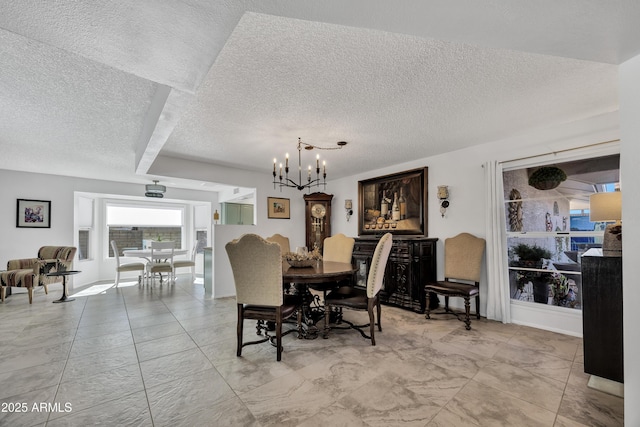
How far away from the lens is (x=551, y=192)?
332cm

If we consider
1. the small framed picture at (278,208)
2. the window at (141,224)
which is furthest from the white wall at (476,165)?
the window at (141,224)

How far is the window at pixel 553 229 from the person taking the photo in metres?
3.03

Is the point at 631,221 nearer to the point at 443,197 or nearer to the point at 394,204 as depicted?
the point at 443,197

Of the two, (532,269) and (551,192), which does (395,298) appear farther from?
(551,192)

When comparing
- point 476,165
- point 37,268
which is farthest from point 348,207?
point 37,268

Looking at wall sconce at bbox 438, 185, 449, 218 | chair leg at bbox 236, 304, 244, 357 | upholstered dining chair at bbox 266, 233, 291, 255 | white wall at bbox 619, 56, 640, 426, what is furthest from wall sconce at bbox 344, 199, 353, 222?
white wall at bbox 619, 56, 640, 426

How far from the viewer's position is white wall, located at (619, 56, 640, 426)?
142cm

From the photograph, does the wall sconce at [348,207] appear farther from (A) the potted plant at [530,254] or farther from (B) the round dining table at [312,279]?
(A) the potted plant at [530,254]

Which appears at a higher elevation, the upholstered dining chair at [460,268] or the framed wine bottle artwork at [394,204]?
the framed wine bottle artwork at [394,204]

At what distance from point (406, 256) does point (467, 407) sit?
2335 mm

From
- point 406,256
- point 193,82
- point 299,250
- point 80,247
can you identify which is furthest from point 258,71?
point 80,247

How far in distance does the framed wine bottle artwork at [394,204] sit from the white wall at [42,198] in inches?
206

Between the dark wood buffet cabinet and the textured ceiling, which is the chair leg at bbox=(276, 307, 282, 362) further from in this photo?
the textured ceiling

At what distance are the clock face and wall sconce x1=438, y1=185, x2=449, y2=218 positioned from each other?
2.44 m
